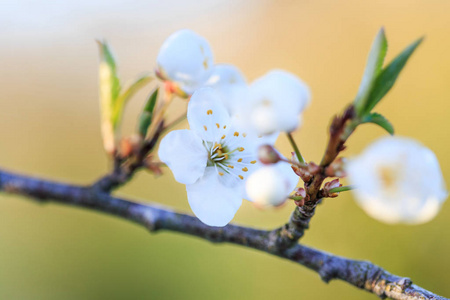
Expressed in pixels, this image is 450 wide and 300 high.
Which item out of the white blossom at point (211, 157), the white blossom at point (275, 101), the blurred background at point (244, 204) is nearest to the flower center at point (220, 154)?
the white blossom at point (211, 157)

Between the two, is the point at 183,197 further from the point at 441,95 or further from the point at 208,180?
the point at 208,180

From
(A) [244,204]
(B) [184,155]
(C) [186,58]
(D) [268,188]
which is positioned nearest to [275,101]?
(D) [268,188]

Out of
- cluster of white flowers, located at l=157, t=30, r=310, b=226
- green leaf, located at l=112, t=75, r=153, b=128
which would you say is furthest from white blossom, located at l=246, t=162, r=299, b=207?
green leaf, located at l=112, t=75, r=153, b=128

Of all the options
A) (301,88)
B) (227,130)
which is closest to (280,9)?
(227,130)

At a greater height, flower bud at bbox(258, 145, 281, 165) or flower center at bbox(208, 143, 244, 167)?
flower bud at bbox(258, 145, 281, 165)

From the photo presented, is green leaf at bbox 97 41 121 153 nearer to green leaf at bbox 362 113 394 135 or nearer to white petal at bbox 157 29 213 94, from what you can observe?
white petal at bbox 157 29 213 94

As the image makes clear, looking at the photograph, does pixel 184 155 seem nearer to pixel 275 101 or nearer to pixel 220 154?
pixel 220 154
